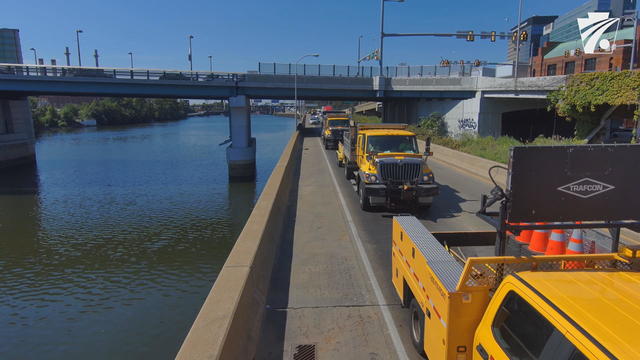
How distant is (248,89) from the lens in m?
40.0

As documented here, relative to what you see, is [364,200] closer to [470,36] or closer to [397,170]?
[397,170]

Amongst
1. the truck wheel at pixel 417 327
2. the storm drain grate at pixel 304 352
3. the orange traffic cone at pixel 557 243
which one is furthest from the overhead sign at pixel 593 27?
the storm drain grate at pixel 304 352

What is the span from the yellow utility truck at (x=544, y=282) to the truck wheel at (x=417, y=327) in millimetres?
23

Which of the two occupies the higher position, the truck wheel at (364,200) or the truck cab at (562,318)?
the truck cab at (562,318)

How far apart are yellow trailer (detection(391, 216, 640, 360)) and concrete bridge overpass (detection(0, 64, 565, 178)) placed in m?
26.8

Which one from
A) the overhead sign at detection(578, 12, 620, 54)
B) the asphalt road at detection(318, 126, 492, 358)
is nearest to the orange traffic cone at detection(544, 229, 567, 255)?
the asphalt road at detection(318, 126, 492, 358)

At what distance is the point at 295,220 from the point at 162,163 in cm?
3327

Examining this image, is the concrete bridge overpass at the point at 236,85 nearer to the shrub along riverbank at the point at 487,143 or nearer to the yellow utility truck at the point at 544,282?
the shrub along riverbank at the point at 487,143

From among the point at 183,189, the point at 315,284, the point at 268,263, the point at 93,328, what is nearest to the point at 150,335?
the point at 93,328

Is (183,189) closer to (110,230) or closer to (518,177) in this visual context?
(110,230)

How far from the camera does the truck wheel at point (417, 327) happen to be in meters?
5.36

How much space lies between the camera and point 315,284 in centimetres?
800

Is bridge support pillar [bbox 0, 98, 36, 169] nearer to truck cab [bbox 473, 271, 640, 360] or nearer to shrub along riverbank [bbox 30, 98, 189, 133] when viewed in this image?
shrub along riverbank [bbox 30, 98, 189, 133]

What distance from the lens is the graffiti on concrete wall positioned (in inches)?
1445
